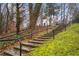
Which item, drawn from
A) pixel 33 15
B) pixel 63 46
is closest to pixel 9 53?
pixel 33 15

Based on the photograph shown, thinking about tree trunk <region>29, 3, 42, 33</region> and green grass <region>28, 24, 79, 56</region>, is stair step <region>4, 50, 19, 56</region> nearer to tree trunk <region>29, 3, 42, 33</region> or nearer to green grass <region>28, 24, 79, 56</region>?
green grass <region>28, 24, 79, 56</region>

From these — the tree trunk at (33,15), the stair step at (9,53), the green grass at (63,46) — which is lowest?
the stair step at (9,53)

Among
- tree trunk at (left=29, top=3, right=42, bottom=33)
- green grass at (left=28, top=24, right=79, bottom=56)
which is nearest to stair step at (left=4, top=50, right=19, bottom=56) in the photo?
green grass at (left=28, top=24, right=79, bottom=56)

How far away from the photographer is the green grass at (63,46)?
76.3 inches

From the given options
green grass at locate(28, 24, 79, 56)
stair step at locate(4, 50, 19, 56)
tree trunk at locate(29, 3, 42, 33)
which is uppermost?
tree trunk at locate(29, 3, 42, 33)

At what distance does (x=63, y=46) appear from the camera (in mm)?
1946

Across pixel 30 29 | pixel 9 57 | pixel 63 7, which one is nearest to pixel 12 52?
pixel 9 57

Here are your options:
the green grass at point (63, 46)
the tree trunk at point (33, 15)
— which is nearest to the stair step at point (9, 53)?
the green grass at point (63, 46)

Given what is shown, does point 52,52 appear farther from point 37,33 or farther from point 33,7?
point 33,7

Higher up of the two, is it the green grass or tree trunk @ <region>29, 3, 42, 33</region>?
tree trunk @ <region>29, 3, 42, 33</region>

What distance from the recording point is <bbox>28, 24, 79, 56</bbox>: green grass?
1938mm

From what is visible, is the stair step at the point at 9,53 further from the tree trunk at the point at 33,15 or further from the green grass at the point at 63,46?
the tree trunk at the point at 33,15

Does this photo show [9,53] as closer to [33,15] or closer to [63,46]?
[33,15]

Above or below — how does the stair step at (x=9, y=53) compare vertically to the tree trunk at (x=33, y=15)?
below
